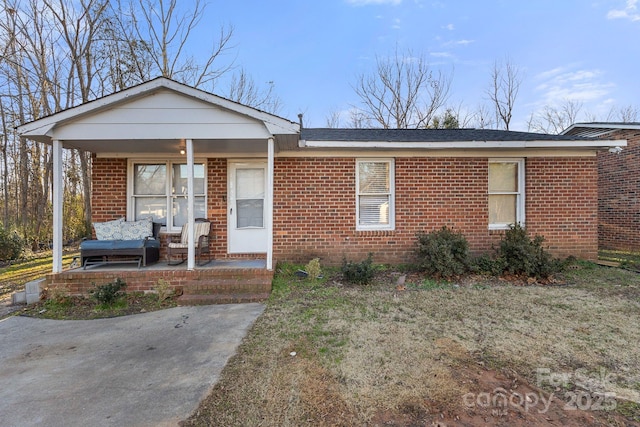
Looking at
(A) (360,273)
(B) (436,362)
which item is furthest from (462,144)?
(B) (436,362)

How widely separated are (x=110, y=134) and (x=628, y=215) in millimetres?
13384

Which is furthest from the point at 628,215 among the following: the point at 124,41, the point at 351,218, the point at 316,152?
the point at 124,41

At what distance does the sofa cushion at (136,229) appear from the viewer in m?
6.05

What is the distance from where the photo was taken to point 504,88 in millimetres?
19141

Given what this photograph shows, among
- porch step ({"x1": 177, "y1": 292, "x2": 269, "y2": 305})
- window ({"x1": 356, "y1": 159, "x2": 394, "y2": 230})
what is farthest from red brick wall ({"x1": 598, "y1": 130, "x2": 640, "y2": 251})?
porch step ({"x1": 177, "y1": 292, "x2": 269, "y2": 305})

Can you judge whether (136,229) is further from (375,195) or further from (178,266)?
(375,195)

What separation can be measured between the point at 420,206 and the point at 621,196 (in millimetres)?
7437

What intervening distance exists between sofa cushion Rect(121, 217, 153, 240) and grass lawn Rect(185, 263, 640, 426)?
126 inches

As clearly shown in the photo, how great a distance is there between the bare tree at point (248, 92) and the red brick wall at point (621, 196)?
46.2 ft

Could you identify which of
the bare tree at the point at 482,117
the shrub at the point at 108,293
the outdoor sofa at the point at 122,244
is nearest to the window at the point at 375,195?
the outdoor sofa at the point at 122,244

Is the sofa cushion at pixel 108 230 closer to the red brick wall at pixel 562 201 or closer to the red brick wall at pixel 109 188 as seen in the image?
the red brick wall at pixel 109 188

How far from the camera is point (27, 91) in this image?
11188 mm

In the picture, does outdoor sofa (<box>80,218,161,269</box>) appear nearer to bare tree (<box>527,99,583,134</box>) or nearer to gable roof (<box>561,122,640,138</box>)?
gable roof (<box>561,122,640,138</box>)

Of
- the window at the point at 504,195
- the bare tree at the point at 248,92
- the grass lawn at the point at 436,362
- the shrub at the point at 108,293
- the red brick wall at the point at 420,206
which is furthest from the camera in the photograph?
the bare tree at the point at 248,92
